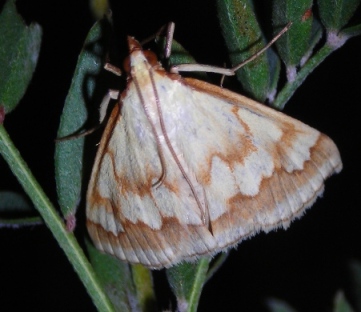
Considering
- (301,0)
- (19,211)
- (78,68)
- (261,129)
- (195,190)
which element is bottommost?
(19,211)

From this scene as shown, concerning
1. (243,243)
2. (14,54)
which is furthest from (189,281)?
(243,243)

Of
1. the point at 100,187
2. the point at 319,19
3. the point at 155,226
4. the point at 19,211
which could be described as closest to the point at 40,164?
the point at 19,211

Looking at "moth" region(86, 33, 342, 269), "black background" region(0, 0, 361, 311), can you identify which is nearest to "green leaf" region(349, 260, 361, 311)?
"black background" region(0, 0, 361, 311)

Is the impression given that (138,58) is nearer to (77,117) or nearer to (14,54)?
(77,117)

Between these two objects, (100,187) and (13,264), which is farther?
(13,264)

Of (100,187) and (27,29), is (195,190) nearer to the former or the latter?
(100,187)

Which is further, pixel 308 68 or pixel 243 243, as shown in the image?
pixel 243 243
